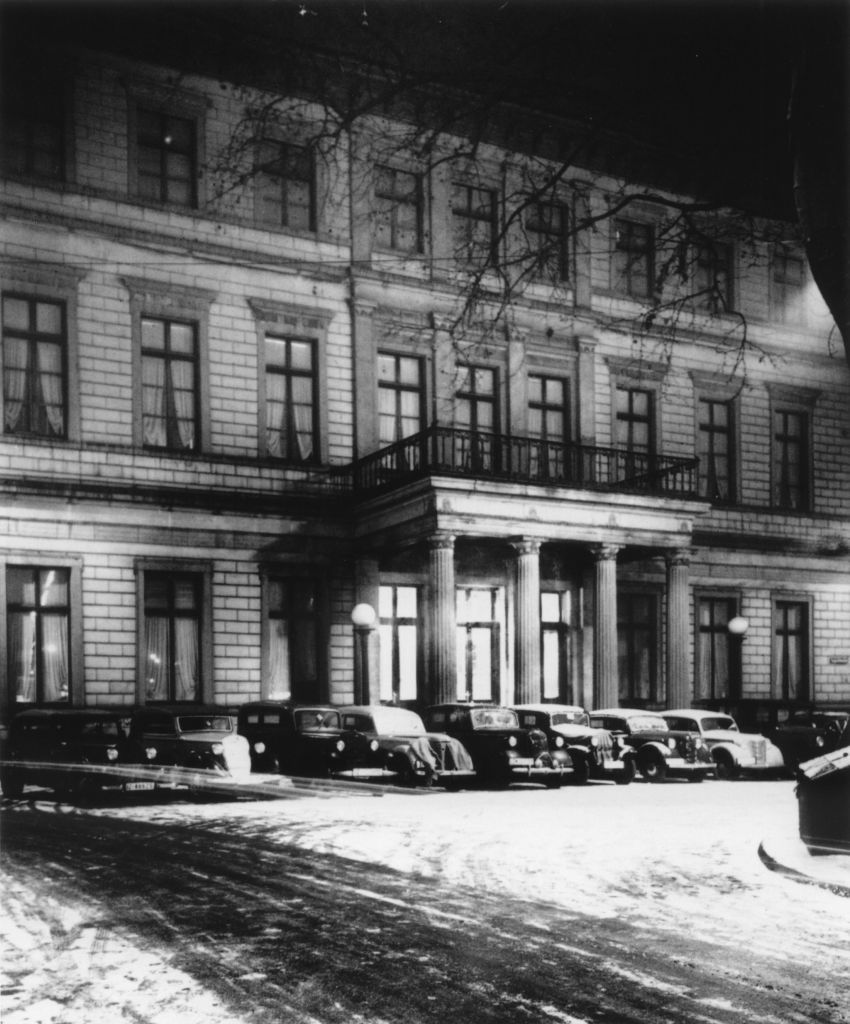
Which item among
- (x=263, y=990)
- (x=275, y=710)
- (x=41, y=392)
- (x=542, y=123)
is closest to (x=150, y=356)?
(x=41, y=392)

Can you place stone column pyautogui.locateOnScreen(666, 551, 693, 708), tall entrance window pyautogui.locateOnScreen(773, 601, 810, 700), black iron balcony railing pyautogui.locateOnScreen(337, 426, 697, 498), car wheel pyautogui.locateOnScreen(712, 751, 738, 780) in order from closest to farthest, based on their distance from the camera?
car wheel pyautogui.locateOnScreen(712, 751, 738, 780) < black iron balcony railing pyautogui.locateOnScreen(337, 426, 697, 498) < stone column pyautogui.locateOnScreen(666, 551, 693, 708) < tall entrance window pyautogui.locateOnScreen(773, 601, 810, 700)

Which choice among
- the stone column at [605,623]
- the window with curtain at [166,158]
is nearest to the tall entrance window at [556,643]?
the stone column at [605,623]

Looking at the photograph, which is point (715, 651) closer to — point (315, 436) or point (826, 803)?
point (315, 436)

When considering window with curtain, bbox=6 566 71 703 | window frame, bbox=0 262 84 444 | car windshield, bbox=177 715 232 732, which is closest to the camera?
car windshield, bbox=177 715 232 732

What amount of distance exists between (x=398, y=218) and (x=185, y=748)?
1576 cm

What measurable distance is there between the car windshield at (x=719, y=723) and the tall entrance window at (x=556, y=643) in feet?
22.0

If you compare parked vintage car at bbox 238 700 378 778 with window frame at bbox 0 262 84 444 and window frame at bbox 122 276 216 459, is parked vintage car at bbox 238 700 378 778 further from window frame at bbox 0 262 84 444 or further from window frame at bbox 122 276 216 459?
window frame at bbox 0 262 84 444

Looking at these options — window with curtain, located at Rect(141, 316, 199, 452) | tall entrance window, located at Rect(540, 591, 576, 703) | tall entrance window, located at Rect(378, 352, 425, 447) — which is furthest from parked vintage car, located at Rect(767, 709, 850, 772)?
window with curtain, located at Rect(141, 316, 199, 452)

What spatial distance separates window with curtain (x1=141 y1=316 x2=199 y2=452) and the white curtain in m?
2.62

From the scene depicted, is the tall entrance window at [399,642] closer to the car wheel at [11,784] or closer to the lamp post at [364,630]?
the lamp post at [364,630]

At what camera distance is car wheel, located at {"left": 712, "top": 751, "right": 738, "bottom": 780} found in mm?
24109

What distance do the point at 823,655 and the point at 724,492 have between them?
601cm

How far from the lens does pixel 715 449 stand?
35.0 metres

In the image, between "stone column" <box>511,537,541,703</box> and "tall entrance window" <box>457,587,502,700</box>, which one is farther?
"tall entrance window" <box>457,587,502,700</box>
